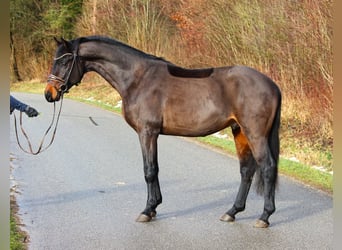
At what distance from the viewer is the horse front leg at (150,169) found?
4250 millimetres

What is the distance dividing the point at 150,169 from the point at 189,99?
68cm

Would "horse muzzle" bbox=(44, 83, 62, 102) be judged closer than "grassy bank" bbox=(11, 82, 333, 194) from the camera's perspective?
Yes

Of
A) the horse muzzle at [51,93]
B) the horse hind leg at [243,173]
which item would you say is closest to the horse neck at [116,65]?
the horse muzzle at [51,93]

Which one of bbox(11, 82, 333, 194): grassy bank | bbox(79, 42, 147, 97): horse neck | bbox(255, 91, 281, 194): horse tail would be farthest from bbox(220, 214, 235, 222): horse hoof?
bbox(79, 42, 147, 97): horse neck

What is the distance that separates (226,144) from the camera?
17.7ft

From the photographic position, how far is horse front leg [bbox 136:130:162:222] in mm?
→ 4250

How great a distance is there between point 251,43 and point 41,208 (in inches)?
98.3

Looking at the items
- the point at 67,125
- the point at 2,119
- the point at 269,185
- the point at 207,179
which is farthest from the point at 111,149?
the point at 2,119

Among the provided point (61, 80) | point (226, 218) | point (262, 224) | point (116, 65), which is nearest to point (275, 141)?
point (262, 224)

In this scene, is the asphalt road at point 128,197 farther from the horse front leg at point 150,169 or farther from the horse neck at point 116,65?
the horse neck at point 116,65

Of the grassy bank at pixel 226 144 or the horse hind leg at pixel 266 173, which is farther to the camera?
the grassy bank at pixel 226 144

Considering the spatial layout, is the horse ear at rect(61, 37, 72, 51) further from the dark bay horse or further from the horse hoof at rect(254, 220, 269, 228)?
the horse hoof at rect(254, 220, 269, 228)

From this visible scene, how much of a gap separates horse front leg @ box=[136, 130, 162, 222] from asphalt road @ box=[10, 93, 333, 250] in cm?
10

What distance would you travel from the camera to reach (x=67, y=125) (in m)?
5.94
